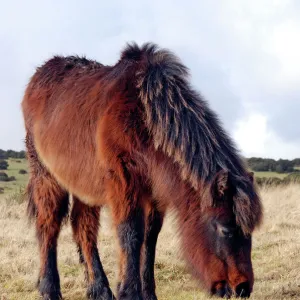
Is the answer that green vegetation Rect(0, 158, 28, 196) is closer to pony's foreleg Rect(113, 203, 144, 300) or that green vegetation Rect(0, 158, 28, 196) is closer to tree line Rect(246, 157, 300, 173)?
tree line Rect(246, 157, 300, 173)

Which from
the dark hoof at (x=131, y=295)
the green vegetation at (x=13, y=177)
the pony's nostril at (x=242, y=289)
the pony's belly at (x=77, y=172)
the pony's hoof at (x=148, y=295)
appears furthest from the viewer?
the green vegetation at (x=13, y=177)

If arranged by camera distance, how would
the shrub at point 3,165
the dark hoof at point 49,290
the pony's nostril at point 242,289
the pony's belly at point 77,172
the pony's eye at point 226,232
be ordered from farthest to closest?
the shrub at point 3,165, the dark hoof at point 49,290, the pony's belly at point 77,172, the pony's eye at point 226,232, the pony's nostril at point 242,289

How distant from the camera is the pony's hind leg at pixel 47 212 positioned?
277 inches

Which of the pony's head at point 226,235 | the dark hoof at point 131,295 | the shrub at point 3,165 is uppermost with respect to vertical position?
the shrub at point 3,165

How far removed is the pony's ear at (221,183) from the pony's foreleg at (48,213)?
2800mm

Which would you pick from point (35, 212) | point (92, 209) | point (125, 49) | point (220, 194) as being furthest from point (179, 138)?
point (35, 212)

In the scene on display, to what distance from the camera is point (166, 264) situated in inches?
329

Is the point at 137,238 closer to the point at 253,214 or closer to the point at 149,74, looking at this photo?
the point at 253,214

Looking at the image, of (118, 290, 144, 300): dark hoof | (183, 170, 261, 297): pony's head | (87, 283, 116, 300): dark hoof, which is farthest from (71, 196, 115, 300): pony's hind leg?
(183, 170, 261, 297): pony's head

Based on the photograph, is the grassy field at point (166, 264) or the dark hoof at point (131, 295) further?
the grassy field at point (166, 264)

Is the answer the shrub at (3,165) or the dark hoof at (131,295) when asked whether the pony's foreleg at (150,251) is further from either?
the shrub at (3,165)

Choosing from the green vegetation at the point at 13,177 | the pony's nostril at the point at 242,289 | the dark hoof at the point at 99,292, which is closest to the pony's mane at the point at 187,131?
the pony's nostril at the point at 242,289

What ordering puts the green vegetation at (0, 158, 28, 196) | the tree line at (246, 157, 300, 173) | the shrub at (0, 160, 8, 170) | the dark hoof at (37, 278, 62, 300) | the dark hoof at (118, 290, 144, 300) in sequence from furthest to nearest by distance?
the tree line at (246, 157, 300, 173) → the shrub at (0, 160, 8, 170) → the green vegetation at (0, 158, 28, 196) → the dark hoof at (37, 278, 62, 300) → the dark hoof at (118, 290, 144, 300)

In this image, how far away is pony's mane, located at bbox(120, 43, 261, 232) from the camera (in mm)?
5055
